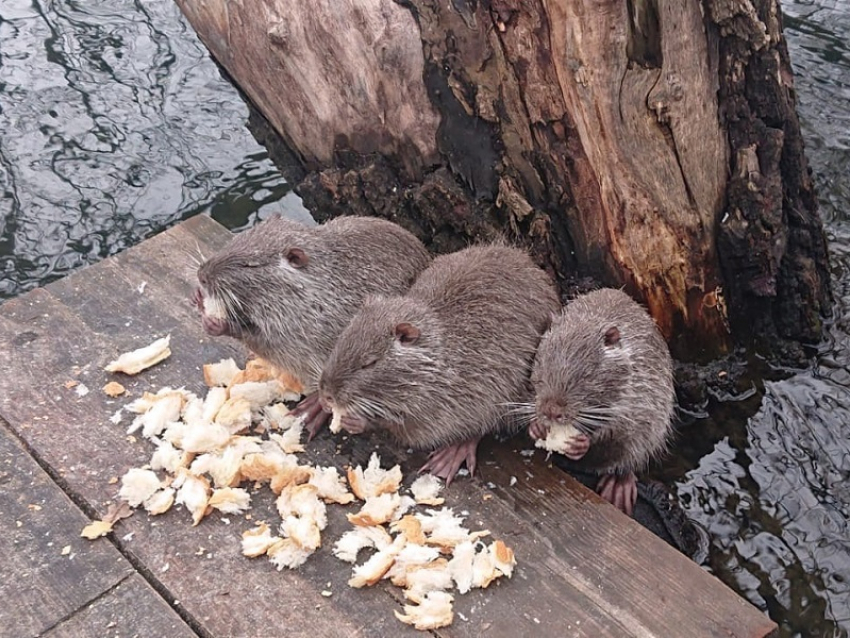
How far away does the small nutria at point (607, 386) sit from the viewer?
4145 millimetres

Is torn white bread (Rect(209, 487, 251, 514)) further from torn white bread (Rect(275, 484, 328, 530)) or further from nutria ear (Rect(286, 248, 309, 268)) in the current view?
nutria ear (Rect(286, 248, 309, 268))

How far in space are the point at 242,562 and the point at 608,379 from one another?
66.7 inches

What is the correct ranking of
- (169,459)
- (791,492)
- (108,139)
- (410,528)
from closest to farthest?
(410,528), (169,459), (791,492), (108,139)

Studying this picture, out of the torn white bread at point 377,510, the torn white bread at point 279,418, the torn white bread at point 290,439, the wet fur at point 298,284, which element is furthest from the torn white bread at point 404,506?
the wet fur at point 298,284

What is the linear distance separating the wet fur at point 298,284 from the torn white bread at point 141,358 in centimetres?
48

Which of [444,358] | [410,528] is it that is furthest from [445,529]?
[444,358]

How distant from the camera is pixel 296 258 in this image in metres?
4.52

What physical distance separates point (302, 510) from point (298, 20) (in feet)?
8.99

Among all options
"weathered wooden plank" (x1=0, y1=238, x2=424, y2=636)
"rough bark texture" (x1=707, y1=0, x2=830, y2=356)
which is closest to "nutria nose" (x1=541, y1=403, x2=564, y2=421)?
"weathered wooden plank" (x1=0, y1=238, x2=424, y2=636)

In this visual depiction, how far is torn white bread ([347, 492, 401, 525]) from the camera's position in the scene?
3.89 meters

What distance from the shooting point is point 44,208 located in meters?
7.25

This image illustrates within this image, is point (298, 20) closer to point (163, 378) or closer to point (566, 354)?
point (163, 378)

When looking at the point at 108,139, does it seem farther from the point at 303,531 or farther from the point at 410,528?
the point at 410,528

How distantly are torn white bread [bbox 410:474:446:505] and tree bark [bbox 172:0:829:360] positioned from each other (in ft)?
5.13
